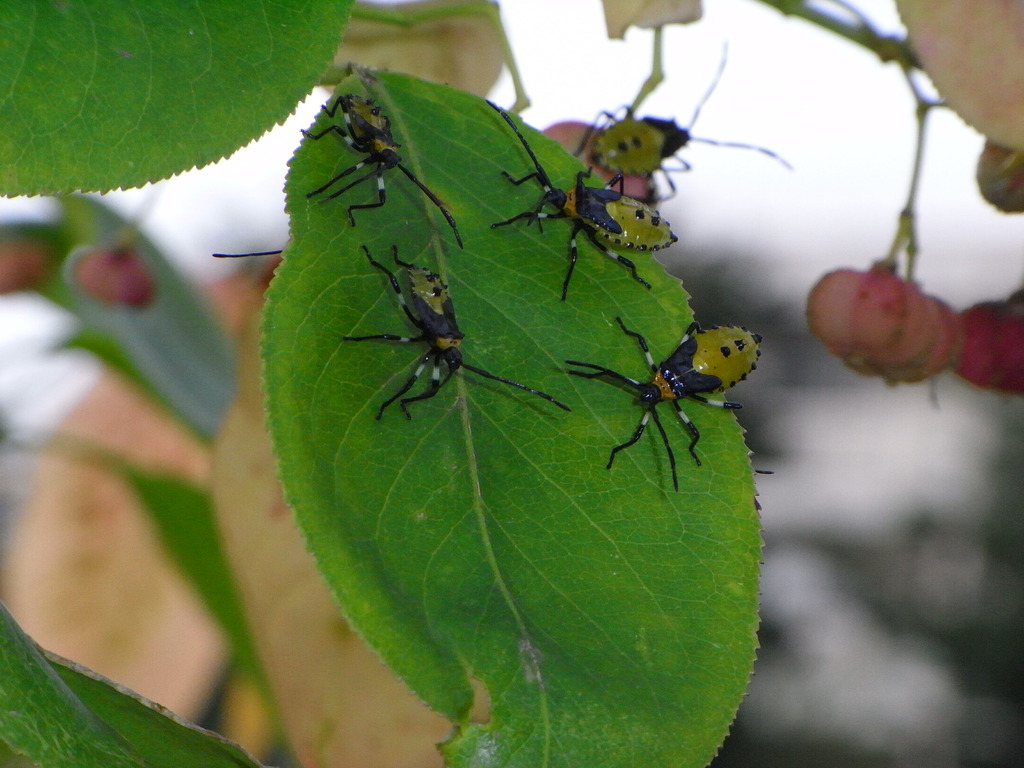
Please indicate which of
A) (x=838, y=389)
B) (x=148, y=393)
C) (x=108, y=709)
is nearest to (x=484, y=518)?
(x=108, y=709)

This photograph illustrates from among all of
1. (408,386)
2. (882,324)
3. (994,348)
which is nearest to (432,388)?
(408,386)

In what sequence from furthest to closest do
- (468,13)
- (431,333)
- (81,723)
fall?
1. (468,13)
2. (431,333)
3. (81,723)

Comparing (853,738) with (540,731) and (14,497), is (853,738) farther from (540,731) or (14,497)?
(540,731)

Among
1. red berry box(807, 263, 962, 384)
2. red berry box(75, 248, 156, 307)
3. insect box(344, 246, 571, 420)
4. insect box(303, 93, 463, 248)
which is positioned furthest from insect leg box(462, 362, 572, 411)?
red berry box(75, 248, 156, 307)

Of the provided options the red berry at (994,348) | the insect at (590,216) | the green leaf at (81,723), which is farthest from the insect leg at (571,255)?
the red berry at (994,348)

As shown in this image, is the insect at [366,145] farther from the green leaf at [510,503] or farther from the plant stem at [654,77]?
the plant stem at [654,77]

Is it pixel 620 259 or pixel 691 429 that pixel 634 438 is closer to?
pixel 691 429
